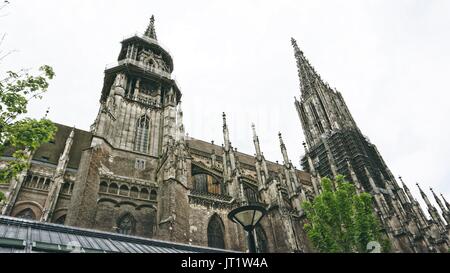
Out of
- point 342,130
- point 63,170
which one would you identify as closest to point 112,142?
point 63,170

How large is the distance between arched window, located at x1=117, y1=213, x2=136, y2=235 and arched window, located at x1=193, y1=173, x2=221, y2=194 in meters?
7.45

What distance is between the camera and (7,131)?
8109mm

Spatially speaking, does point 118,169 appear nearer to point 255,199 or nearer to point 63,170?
point 63,170

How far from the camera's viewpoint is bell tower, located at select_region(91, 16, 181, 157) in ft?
73.4

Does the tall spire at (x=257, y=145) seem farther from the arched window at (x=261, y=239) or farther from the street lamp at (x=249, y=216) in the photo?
the street lamp at (x=249, y=216)

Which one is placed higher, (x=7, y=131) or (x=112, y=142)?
(x=112, y=142)

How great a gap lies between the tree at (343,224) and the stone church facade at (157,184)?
436 centimetres

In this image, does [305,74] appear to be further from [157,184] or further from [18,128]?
[18,128]

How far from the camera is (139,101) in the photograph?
2597 cm

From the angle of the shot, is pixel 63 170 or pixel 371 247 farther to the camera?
pixel 63 170

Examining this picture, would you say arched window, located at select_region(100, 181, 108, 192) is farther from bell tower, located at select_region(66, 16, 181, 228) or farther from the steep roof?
the steep roof

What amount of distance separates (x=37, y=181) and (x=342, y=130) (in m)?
39.2

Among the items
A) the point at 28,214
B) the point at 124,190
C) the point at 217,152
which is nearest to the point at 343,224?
the point at 124,190

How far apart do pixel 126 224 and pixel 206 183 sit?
29.1 ft
